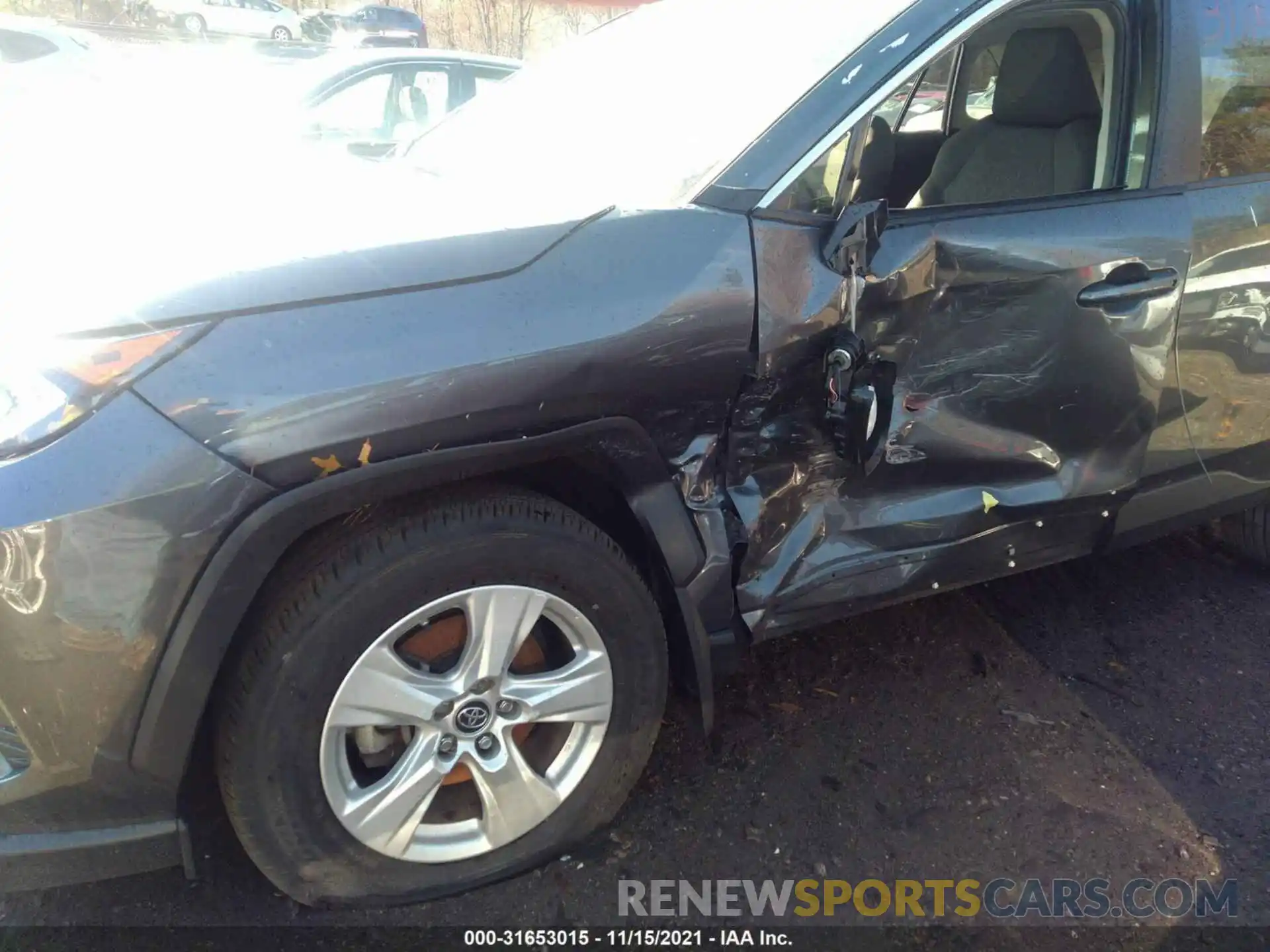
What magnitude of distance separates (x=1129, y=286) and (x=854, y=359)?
820 millimetres

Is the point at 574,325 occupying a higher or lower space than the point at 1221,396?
higher

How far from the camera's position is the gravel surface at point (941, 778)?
202 centimetres

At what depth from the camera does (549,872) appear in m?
2.10

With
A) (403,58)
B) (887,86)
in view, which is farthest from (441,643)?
(403,58)

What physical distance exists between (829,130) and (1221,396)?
4.65ft

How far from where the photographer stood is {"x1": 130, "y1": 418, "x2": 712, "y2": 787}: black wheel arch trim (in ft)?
5.02

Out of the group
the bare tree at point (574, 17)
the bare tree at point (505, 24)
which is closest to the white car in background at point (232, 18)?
the bare tree at point (505, 24)

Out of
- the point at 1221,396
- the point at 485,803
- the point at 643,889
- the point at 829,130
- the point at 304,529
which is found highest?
the point at 829,130

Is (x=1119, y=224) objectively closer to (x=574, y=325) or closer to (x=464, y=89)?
(x=574, y=325)

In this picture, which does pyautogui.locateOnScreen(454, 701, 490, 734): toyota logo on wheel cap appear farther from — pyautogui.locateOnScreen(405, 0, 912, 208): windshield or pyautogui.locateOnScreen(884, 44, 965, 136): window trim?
pyautogui.locateOnScreen(884, 44, 965, 136): window trim

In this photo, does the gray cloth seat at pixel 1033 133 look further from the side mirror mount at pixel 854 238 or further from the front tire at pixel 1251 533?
the front tire at pixel 1251 533

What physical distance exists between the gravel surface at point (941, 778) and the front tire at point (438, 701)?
0.13 m

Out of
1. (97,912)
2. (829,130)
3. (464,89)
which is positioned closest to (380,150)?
(829,130)

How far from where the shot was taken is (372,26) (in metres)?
19.8
